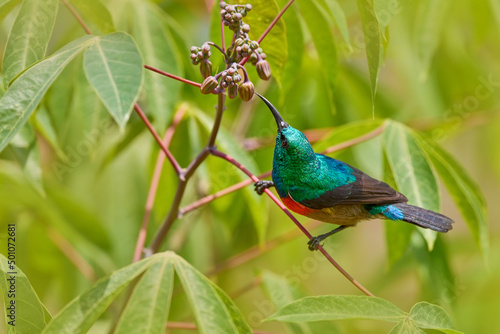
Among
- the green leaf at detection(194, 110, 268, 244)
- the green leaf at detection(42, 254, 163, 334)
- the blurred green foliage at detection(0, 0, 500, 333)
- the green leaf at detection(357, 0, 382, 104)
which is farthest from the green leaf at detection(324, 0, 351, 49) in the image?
the green leaf at detection(42, 254, 163, 334)

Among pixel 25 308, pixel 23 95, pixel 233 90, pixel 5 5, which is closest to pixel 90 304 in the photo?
pixel 25 308

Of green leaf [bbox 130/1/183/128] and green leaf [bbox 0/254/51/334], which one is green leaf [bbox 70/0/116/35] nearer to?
green leaf [bbox 130/1/183/128]

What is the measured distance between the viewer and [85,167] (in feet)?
10.9

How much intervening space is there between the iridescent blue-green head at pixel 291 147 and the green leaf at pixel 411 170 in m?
0.32

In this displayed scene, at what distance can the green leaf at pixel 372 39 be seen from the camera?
1.50m

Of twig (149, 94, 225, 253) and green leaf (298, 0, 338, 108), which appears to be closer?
twig (149, 94, 225, 253)

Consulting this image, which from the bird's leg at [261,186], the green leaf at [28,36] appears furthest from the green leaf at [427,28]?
the green leaf at [28,36]

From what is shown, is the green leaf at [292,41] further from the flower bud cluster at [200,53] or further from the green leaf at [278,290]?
the green leaf at [278,290]

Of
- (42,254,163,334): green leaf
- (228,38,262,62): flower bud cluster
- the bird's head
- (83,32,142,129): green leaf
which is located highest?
(83,32,142,129): green leaf

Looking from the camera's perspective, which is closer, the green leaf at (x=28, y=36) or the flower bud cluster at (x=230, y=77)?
the flower bud cluster at (x=230, y=77)

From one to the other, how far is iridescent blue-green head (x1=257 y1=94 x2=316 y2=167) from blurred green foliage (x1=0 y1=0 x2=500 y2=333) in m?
0.17

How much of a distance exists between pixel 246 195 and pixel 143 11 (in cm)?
85

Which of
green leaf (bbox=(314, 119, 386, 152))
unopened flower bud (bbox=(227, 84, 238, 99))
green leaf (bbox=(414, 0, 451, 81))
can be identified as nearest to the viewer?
unopened flower bud (bbox=(227, 84, 238, 99))

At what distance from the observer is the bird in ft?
6.23
